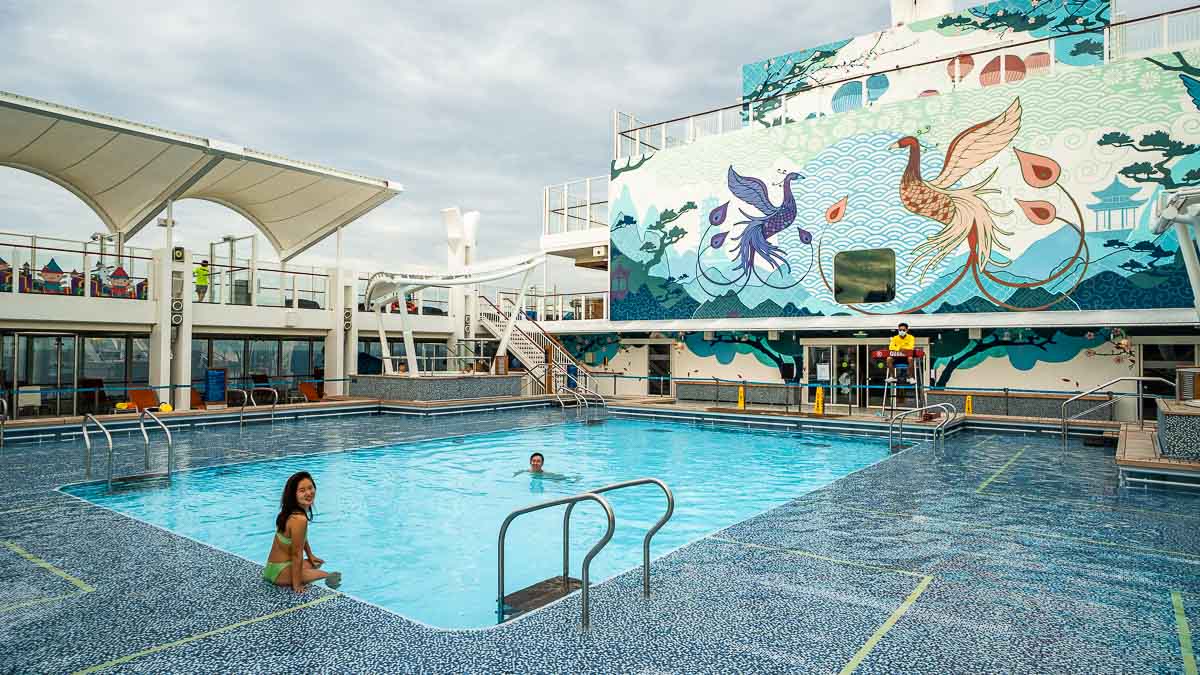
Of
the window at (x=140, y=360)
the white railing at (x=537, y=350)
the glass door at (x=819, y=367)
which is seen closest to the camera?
the window at (x=140, y=360)

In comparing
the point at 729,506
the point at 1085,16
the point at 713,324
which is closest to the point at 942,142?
the point at 1085,16

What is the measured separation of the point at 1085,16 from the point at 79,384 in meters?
28.5

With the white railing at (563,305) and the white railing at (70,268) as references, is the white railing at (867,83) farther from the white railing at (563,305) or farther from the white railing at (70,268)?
the white railing at (70,268)

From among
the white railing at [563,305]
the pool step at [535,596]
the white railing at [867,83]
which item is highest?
the white railing at [867,83]

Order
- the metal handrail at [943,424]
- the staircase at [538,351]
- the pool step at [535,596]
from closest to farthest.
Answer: the pool step at [535,596] → the metal handrail at [943,424] → the staircase at [538,351]

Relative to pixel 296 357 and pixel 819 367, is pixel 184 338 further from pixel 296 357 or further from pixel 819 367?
pixel 819 367

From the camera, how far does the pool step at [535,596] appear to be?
4.71m

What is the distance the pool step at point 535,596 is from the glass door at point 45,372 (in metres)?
15.8

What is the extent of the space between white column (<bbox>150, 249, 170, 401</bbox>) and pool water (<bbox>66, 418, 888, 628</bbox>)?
26.7 ft

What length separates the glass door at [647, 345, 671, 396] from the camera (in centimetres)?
2544

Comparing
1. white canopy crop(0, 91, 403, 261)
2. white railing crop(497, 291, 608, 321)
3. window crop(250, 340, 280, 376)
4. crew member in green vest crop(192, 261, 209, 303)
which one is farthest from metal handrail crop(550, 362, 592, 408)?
crew member in green vest crop(192, 261, 209, 303)

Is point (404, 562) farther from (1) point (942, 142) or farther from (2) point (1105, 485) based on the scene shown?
(1) point (942, 142)

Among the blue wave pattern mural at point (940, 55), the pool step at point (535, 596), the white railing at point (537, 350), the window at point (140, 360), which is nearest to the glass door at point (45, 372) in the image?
the window at point (140, 360)

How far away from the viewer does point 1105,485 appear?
355 inches
